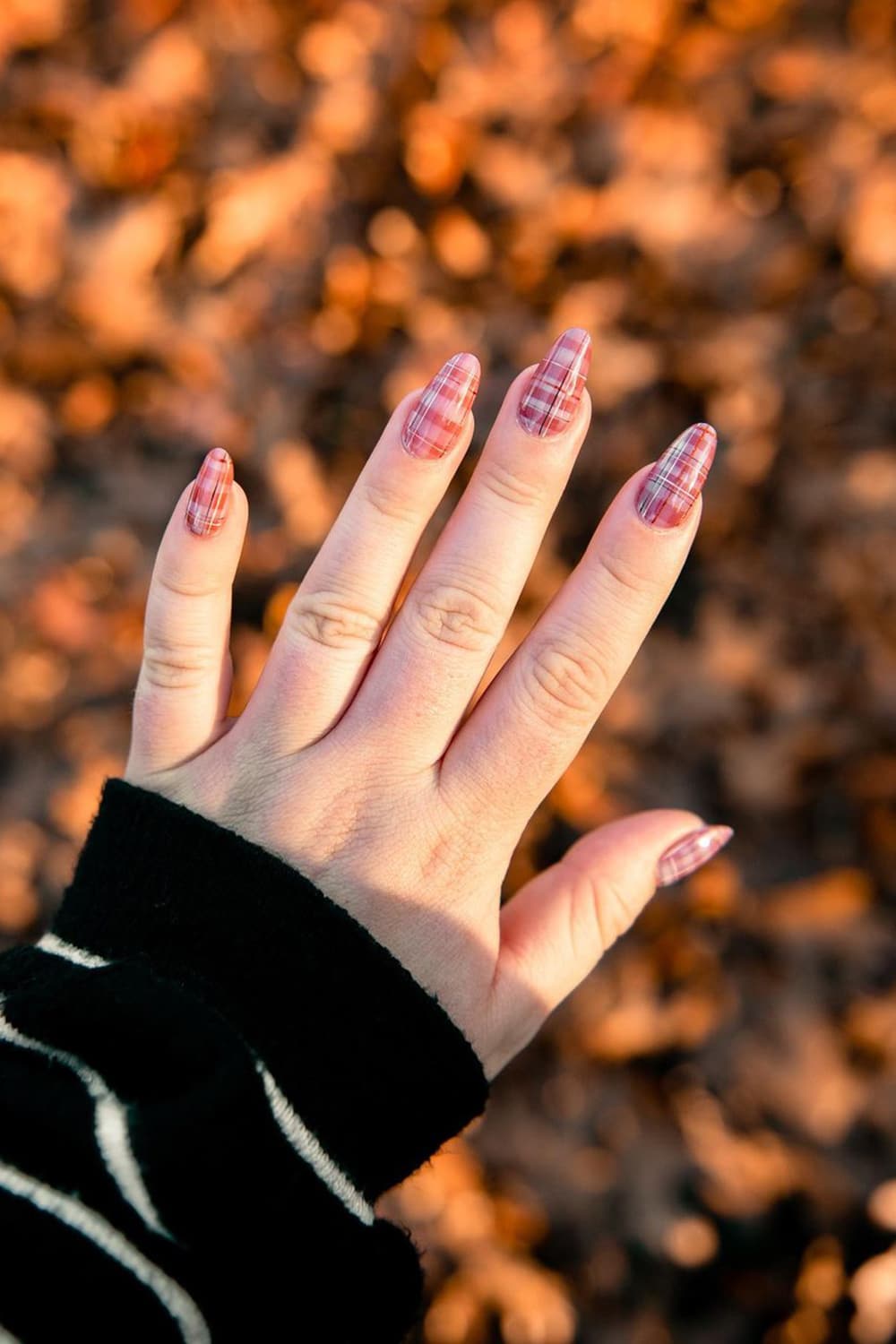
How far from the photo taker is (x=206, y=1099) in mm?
878

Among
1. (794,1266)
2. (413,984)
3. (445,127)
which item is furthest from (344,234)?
(794,1266)

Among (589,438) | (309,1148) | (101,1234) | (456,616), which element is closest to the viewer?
(101,1234)

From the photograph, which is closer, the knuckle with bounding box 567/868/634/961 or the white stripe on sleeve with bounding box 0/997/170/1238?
the white stripe on sleeve with bounding box 0/997/170/1238

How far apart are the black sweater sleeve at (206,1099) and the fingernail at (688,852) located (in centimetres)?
44

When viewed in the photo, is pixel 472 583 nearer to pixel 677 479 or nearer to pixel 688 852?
pixel 677 479

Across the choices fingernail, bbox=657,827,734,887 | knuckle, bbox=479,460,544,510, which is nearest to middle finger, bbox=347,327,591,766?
knuckle, bbox=479,460,544,510

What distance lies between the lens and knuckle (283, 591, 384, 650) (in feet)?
4.02

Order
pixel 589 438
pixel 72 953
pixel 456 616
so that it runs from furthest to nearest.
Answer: pixel 589 438, pixel 456 616, pixel 72 953

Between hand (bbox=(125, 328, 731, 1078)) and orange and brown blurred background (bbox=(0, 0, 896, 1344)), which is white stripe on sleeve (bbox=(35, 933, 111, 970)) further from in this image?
orange and brown blurred background (bbox=(0, 0, 896, 1344))

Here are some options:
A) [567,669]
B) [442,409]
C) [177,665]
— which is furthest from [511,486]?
[177,665]

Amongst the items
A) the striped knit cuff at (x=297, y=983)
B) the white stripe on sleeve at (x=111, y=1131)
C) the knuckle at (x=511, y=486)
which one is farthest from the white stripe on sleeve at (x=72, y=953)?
the knuckle at (x=511, y=486)

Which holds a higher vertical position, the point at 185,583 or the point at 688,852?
the point at 185,583

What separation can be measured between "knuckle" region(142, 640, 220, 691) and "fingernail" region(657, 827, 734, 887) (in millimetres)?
717

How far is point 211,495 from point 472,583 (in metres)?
0.36
